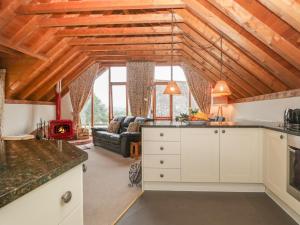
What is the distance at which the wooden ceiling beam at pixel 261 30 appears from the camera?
275 cm

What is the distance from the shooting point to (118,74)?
30.5ft

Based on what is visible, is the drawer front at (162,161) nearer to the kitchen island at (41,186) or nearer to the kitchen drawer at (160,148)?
the kitchen drawer at (160,148)

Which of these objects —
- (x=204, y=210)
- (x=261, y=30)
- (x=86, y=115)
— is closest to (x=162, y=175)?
(x=204, y=210)

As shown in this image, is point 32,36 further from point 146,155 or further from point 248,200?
point 248,200

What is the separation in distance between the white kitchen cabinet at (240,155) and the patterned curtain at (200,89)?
506 centimetres

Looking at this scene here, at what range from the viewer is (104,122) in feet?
31.2

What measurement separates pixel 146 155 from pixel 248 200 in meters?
1.37

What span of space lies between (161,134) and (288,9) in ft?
6.49

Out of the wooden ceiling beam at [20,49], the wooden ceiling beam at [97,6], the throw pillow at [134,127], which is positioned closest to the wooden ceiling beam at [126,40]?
the wooden ceiling beam at [20,49]

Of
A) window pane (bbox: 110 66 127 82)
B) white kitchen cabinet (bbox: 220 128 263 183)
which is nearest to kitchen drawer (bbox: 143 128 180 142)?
white kitchen cabinet (bbox: 220 128 263 183)

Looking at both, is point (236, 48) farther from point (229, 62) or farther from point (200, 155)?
point (200, 155)

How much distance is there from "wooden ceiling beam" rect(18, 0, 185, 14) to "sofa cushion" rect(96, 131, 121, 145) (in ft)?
10.8

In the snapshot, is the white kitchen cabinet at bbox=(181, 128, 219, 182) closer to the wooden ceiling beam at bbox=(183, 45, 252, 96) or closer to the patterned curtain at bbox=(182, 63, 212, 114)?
the wooden ceiling beam at bbox=(183, 45, 252, 96)

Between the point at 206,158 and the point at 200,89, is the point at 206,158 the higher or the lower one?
the lower one
